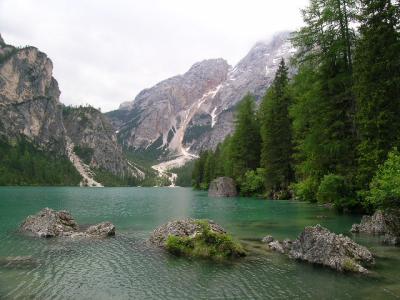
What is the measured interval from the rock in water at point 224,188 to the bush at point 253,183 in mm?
2308

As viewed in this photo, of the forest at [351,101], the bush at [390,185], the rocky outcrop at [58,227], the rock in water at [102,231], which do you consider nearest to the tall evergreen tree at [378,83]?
the forest at [351,101]

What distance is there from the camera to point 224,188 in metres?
85.8

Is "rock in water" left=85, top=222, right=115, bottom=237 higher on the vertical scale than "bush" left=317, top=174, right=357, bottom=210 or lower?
lower

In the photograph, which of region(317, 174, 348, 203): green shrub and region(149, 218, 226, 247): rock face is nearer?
region(149, 218, 226, 247): rock face

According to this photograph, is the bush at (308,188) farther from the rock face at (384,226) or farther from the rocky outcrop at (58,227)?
the rocky outcrop at (58,227)

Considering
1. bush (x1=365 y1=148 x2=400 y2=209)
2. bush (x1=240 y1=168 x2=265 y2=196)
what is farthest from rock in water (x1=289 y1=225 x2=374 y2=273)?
bush (x1=240 y1=168 x2=265 y2=196)

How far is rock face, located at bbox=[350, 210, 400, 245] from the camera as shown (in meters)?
25.3

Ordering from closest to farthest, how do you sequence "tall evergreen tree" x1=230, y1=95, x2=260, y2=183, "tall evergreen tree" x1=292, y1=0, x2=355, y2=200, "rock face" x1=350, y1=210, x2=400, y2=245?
"rock face" x1=350, y1=210, x2=400, y2=245 → "tall evergreen tree" x1=292, y1=0, x2=355, y2=200 → "tall evergreen tree" x1=230, y1=95, x2=260, y2=183

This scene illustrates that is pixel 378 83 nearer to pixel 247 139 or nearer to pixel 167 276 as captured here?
pixel 167 276

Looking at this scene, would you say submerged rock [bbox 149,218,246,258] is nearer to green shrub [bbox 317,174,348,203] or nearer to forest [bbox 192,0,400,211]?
forest [bbox 192,0,400,211]

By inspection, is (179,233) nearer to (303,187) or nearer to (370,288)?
(370,288)

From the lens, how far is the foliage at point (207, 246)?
879 inches

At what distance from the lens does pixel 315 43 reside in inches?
1481

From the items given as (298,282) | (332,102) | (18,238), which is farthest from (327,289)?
(332,102)
